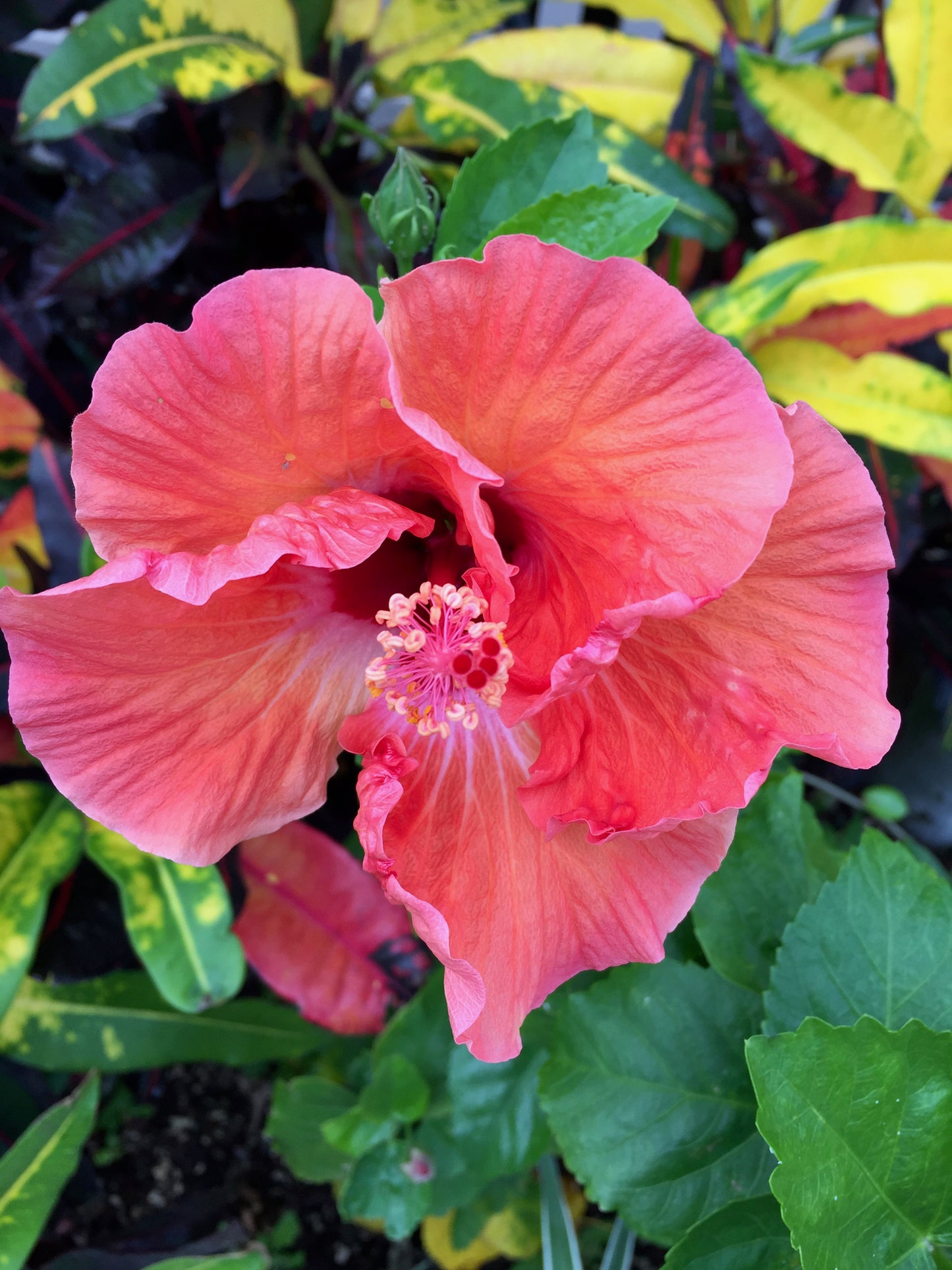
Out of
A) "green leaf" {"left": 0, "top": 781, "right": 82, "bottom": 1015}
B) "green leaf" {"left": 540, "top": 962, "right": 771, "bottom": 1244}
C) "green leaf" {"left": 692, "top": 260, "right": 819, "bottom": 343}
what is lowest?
"green leaf" {"left": 0, "top": 781, "right": 82, "bottom": 1015}

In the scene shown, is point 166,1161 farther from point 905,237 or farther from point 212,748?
point 905,237

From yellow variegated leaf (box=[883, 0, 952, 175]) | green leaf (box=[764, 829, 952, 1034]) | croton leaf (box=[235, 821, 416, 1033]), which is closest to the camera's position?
green leaf (box=[764, 829, 952, 1034])

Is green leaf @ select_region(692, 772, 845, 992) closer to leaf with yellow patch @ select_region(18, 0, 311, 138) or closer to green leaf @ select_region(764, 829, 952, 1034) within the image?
green leaf @ select_region(764, 829, 952, 1034)

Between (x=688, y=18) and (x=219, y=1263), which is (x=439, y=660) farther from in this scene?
(x=688, y=18)

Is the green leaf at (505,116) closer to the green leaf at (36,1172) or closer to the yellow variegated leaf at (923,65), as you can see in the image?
the yellow variegated leaf at (923,65)

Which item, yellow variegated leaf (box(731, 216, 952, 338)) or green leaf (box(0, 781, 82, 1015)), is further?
yellow variegated leaf (box(731, 216, 952, 338))

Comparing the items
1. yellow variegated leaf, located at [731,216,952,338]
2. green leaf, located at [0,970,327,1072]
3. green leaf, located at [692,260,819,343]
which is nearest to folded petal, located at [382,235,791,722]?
green leaf, located at [692,260,819,343]

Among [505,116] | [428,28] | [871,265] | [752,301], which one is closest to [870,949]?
[752,301]
